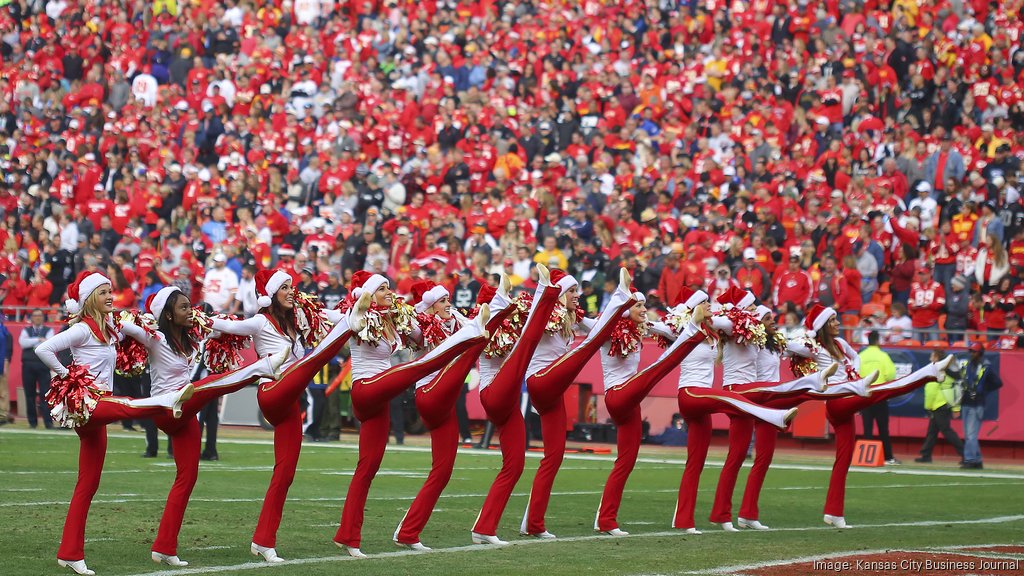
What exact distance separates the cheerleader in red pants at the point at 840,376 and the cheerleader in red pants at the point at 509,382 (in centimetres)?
255

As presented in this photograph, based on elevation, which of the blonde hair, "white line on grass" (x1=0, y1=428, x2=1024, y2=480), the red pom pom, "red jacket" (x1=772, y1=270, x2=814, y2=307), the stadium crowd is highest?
the stadium crowd

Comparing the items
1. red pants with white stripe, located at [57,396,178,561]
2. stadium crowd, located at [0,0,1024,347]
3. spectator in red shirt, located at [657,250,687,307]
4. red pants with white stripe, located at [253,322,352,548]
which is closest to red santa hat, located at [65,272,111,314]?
red pants with white stripe, located at [57,396,178,561]

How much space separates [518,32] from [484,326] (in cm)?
1767

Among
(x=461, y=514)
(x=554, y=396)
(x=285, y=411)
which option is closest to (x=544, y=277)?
(x=554, y=396)

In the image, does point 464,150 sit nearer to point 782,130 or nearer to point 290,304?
point 782,130

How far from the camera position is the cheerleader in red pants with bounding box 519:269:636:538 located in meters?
10.2

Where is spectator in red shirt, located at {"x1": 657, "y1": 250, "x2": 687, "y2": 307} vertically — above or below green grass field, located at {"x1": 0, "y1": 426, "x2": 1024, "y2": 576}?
above

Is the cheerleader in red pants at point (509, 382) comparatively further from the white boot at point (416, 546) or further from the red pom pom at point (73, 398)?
the red pom pom at point (73, 398)

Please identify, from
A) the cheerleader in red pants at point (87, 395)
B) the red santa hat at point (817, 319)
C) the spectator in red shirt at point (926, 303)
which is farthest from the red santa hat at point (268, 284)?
the spectator in red shirt at point (926, 303)

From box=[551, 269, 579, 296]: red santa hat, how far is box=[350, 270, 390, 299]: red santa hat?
120 cm

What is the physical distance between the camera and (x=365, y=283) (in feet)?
31.5

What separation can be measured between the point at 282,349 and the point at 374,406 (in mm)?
969

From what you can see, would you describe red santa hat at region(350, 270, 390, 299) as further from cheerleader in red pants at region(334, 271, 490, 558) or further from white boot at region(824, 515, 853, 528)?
white boot at region(824, 515, 853, 528)

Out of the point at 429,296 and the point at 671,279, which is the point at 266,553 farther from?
the point at 671,279
